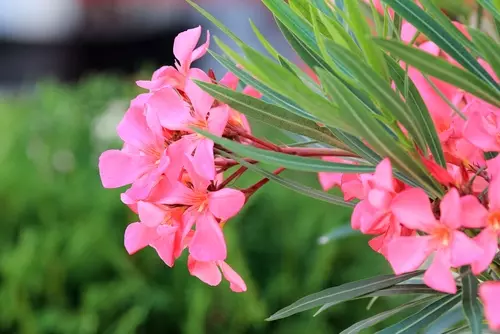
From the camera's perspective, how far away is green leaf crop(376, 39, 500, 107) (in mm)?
361

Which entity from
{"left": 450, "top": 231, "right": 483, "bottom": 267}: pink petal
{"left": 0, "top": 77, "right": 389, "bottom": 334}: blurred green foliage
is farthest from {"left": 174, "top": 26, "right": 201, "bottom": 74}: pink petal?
{"left": 0, "top": 77, "right": 389, "bottom": 334}: blurred green foliage

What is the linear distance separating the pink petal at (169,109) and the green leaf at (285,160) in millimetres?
38

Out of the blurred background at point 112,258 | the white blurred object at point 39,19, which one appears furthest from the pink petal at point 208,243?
the white blurred object at point 39,19

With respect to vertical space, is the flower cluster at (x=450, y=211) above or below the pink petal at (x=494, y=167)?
below

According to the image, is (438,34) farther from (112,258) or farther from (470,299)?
(112,258)

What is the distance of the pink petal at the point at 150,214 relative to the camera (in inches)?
17.1

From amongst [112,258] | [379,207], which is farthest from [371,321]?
[112,258]

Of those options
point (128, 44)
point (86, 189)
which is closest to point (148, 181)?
point (86, 189)

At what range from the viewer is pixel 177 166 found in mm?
426

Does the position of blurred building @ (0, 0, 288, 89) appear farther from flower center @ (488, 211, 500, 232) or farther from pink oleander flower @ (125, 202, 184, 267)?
flower center @ (488, 211, 500, 232)

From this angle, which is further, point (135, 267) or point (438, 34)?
point (135, 267)

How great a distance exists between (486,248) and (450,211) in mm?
25

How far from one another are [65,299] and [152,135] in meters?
0.98

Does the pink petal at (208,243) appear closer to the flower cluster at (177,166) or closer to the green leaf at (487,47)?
the flower cluster at (177,166)
